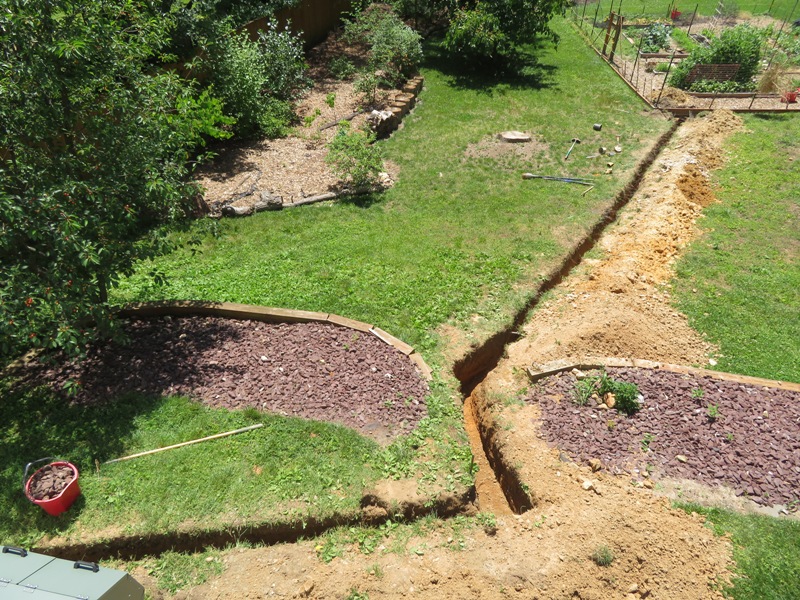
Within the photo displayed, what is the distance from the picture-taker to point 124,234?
6242mm

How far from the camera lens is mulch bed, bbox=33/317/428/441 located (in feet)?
21.1

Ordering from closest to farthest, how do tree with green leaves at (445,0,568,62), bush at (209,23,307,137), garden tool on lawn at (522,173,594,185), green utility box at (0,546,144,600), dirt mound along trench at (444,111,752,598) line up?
green utility box at (0,546,144,600)
dirt mound along trench at (444,111,752,598)
garden tool on lawn at (522,173,594,185)
bush at (209,23,307,137)
tree with green leaves at (445,0,568,62)

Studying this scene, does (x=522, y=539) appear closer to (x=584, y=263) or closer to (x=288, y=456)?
(x=288, y=456)

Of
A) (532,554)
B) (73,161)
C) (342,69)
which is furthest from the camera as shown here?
(342,69)

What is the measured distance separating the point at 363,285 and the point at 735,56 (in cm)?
1424

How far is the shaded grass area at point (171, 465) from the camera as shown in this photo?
5.34 m

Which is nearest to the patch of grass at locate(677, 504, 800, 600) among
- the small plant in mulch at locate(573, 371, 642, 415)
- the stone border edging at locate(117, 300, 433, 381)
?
the small plant in mulch at locate(573, 371, 642, 415)

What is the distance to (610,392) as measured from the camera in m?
6.69

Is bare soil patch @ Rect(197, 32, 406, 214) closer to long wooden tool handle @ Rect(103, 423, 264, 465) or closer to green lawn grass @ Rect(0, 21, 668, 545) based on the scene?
green lawn grass @ Rect(0, 21, 668, 545)

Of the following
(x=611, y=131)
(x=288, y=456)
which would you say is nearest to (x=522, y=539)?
(x=288, y=456)

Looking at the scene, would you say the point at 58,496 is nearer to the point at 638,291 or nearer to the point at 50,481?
the point at 50,481

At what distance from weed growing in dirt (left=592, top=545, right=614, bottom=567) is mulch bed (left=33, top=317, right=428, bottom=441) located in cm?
230

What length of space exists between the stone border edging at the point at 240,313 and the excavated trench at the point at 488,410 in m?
1.21

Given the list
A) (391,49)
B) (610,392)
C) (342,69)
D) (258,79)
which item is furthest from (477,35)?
(610,392)
